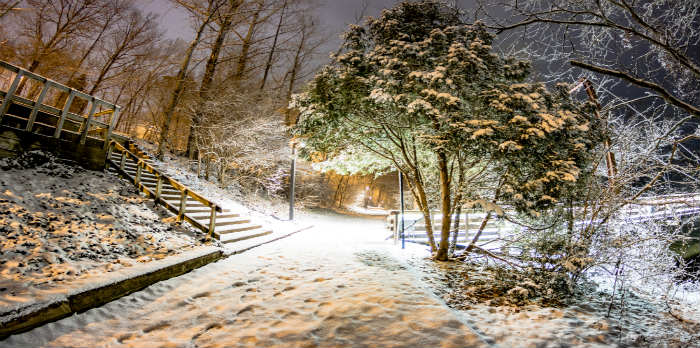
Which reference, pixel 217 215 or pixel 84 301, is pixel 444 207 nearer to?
pixel 84 301

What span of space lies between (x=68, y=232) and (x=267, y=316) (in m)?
3.98

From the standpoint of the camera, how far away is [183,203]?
7.39 m

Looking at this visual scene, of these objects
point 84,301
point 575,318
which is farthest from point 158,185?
point 575,318

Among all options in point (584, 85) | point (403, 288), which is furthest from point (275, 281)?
point (584, 85)

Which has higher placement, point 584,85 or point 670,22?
point 584,85

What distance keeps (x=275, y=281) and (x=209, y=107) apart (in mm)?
13058

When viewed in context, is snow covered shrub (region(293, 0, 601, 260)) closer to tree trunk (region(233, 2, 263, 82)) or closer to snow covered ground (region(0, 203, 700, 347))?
snow covered ground (region(0, 203, 700, 347))

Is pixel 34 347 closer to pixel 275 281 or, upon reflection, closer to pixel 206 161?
pixel 275 281

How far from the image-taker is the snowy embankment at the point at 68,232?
134 inches

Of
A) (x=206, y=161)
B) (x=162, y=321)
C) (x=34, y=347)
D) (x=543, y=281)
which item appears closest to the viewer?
(x=34, y=347)

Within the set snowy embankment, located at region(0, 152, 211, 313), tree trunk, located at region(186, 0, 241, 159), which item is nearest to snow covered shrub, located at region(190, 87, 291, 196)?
tree trunk, located at region(186, 0, 241, 159)

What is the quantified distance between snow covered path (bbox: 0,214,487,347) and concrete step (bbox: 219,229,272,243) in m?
2.24

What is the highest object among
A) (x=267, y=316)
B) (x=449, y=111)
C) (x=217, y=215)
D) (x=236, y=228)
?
(x=449, y=111)

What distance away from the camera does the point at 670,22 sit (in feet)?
11.0
